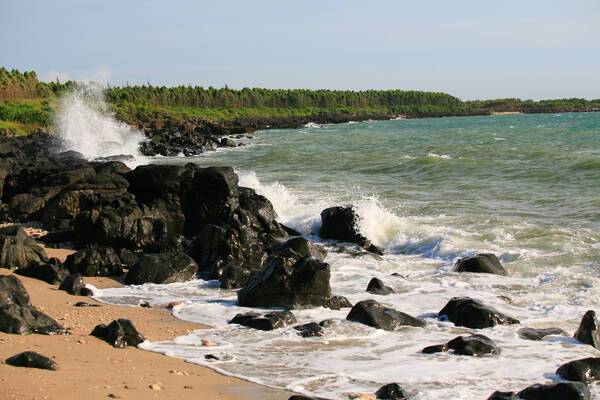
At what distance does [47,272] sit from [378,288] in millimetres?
4641

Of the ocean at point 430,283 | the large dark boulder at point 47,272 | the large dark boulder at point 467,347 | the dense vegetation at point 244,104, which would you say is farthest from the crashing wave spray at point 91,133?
the large dark boulder at point 467,347

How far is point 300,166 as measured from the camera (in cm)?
3191

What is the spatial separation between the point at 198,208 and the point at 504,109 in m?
136

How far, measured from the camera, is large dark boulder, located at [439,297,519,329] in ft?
29.0

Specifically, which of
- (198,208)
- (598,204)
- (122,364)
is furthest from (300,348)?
(598,204)

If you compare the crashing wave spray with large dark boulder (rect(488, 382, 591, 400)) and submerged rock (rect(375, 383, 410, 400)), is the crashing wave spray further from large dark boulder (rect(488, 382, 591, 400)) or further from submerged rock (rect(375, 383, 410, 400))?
large dark boulder (rect(488, 382, 591, 400))

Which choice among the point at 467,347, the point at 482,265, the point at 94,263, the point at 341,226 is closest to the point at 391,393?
the point at 467,347

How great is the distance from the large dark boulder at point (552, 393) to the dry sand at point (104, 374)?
182 cm

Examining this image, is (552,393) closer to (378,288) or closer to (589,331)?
(589,331)

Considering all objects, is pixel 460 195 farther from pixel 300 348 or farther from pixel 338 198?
pixel 300 348

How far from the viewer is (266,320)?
28.5 feet

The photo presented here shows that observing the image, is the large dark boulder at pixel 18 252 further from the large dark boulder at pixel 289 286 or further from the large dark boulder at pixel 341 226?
the large dark boulder at pixel 341 226

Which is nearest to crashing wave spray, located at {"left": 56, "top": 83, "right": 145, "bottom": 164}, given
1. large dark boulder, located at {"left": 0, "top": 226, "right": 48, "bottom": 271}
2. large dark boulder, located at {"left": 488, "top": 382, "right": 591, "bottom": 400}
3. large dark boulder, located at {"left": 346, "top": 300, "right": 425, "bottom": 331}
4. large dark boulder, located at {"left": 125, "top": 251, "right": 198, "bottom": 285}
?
large dark boulder, located at {"left": 0, "top": 226, "right": 48, "bottom": 271}

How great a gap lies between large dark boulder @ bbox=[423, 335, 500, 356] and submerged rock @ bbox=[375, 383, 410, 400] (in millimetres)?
1478
